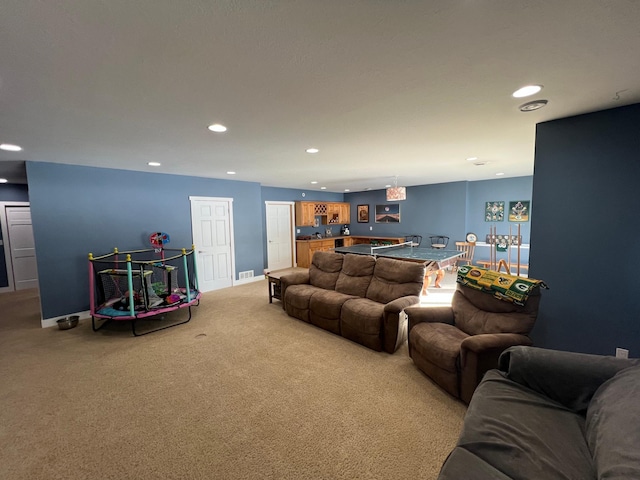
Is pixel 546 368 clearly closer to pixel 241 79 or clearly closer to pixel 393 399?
pixel 393 399

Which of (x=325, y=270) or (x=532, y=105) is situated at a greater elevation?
(x=532, y=105)

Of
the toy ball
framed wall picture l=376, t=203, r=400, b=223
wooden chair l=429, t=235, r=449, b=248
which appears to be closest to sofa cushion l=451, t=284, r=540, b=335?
the toy ball

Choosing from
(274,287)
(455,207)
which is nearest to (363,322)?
(274,287)

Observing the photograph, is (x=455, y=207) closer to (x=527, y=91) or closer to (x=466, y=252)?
(x=466, y=252)

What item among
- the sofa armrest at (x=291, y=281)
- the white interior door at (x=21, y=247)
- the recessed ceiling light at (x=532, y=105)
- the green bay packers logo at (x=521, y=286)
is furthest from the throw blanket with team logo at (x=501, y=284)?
the white interior door at (x=21, y=247)

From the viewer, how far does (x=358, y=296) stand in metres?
3.86

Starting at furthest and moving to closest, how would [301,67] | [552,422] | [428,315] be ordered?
[428,315]
[301,67]
[552,422]

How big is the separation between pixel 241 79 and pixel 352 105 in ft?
2.93

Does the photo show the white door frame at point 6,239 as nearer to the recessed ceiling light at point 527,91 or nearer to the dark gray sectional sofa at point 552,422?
the dark gray sectional sofa at point 552,422

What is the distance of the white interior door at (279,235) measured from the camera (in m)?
7.88

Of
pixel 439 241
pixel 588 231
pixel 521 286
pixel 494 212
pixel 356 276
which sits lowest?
pixel 356 276

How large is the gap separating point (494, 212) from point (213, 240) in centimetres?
744

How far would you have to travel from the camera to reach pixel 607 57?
151 cm

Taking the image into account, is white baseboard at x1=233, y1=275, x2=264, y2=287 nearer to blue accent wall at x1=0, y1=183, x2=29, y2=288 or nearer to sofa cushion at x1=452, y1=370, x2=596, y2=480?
blue accent wall at x1=0, y1=183, x2=29, y2=288
